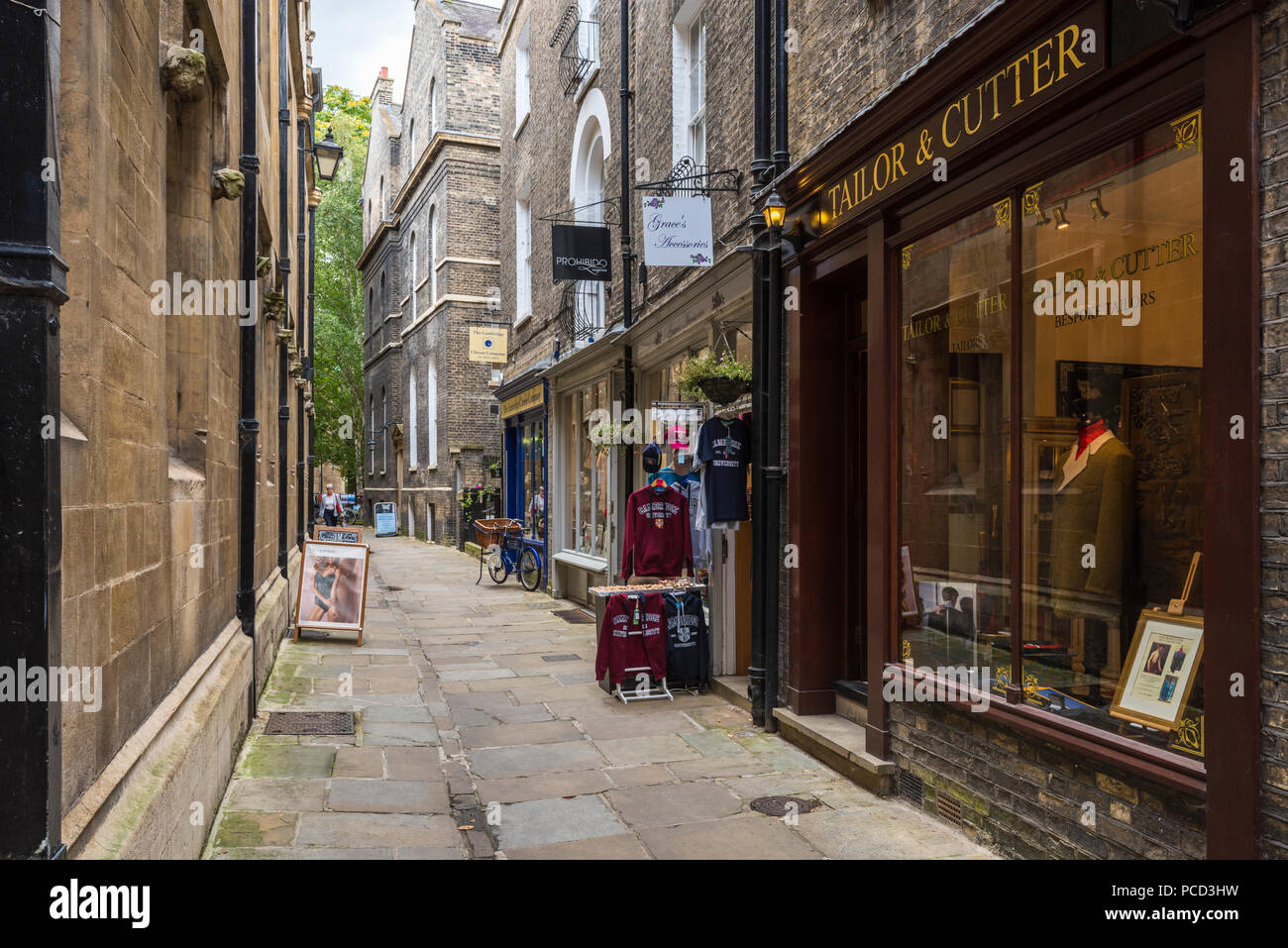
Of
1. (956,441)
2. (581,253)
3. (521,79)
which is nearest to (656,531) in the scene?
(956,441)

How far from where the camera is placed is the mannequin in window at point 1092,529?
4.47 meters

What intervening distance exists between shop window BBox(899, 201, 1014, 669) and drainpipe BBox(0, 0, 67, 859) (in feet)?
14.2

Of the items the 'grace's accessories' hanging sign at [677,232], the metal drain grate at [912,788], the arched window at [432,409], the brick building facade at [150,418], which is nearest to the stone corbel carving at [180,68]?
the brick building facade at [150,418]

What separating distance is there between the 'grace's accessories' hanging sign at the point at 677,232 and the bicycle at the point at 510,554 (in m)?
9.19

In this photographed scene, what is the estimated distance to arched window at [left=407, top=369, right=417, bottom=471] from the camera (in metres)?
32.9

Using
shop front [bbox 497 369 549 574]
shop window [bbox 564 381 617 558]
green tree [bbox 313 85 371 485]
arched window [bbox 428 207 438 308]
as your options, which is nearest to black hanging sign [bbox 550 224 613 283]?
shop window [bbox 564 381 617 558]

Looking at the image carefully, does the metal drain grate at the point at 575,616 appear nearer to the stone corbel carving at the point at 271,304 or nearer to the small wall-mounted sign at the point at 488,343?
the stone corbel carving at the point at 271,304

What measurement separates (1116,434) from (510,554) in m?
14.4

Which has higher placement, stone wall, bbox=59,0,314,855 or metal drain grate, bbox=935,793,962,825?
stone wall, bbox=59,0,314,855

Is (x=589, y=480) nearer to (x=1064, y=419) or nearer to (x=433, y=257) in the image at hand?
(x=1064, y=419)

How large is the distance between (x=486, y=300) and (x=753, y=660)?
21.9 m

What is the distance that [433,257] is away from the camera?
2992 cm
